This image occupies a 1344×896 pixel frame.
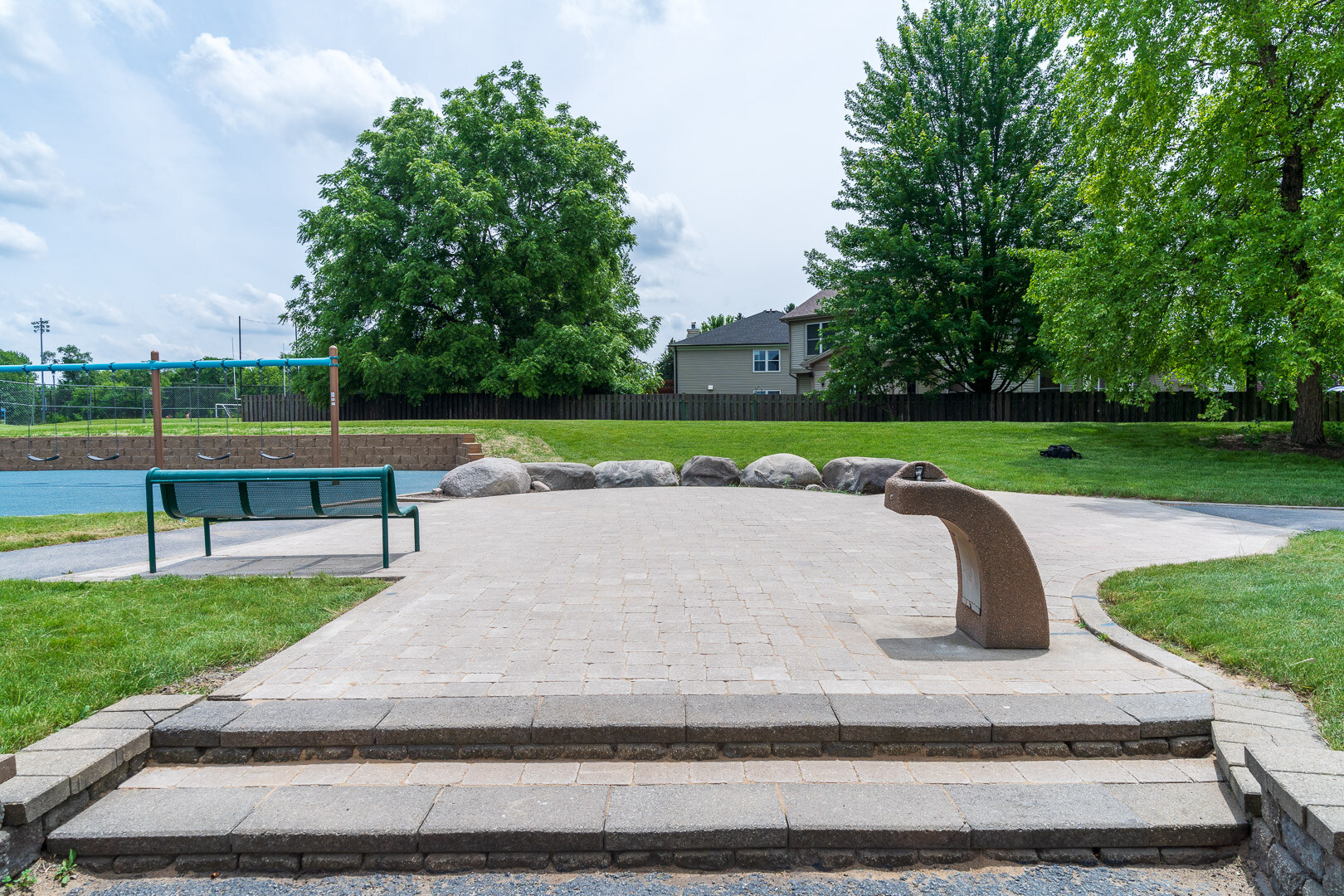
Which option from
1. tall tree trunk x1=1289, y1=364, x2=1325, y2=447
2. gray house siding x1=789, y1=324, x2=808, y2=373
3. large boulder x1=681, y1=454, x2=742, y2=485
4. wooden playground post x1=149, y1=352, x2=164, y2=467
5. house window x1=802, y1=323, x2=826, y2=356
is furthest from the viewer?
gray house siding x1=789, y1=324, x2=808, y2=373

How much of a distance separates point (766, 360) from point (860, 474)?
32980 millimetres

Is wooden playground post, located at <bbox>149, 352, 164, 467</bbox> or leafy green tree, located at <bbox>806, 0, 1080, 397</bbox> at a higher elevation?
leafy green tree, located at <bbox>806, 0, 1080, 397</bbox>

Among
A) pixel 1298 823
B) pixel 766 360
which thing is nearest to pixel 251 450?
pixel 1298 823

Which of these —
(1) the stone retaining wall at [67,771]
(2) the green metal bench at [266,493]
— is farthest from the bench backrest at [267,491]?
(1) the stone retaining wall at [67,771]

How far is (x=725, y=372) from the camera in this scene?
47094 mm

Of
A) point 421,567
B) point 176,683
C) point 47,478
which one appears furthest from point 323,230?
point 176,683

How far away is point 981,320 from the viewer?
2723 cm

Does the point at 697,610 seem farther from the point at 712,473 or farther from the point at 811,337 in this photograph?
the point at 811,337

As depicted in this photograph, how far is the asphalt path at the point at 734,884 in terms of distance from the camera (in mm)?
2543

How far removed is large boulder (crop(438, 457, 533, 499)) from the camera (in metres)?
13.6

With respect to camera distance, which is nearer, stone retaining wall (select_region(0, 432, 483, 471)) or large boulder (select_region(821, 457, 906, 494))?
large boulder (select_region(821, 457, 906, 494))

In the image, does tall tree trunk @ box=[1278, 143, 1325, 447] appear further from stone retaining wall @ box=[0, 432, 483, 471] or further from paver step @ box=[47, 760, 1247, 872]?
stone retaining wall @ box=[0, 432, 483, 471]

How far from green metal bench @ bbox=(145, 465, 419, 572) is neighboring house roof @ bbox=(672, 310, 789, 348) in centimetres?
4047

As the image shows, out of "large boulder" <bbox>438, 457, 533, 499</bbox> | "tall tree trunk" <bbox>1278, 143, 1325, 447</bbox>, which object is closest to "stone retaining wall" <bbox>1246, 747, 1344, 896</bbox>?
"large boulder" <bbox>438, 457, 533, 499</bbox>
